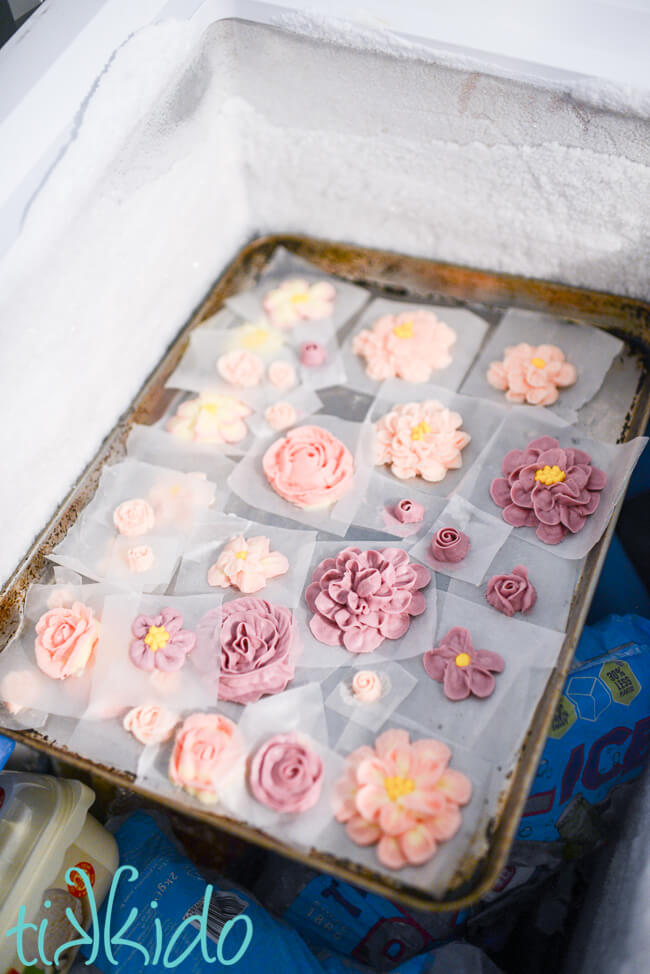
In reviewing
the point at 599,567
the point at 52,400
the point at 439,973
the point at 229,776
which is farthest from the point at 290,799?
the point at 52,400

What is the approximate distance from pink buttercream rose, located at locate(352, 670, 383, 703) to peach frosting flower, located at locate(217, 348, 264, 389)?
1.85 ft

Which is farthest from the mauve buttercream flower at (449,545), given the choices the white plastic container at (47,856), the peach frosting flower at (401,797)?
the white plastic container at (47,856)

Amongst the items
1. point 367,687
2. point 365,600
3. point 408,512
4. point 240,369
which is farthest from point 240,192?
point 367,687

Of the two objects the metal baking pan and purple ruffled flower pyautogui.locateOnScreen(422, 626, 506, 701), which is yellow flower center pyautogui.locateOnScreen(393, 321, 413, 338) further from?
purple ruffled flower pyautogui.locateOnScreen(422, 626, 506, 701)

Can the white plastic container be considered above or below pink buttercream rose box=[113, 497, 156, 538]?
below

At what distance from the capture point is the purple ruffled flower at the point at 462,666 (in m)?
0.99

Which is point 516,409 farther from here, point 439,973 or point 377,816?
point 439,973

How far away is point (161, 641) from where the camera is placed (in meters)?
1.05

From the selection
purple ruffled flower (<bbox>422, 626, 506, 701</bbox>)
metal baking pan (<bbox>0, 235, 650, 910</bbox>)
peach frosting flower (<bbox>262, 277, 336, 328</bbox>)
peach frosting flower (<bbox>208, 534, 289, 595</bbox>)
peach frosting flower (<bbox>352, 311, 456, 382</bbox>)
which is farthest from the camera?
peach frosting flower (<bbox>262, 277, 336, 328</bbox>)

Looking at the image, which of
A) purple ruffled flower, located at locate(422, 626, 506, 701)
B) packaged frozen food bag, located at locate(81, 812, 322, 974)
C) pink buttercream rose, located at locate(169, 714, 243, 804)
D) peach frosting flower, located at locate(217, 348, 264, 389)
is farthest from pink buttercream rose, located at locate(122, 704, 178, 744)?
peach frosting flower, located at locate(217, 348, 264, 389)

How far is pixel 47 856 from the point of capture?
1.06m

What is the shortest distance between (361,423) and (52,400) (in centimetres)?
47

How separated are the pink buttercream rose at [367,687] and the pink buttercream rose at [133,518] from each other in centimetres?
39

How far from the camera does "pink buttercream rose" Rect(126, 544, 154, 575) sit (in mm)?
1140
